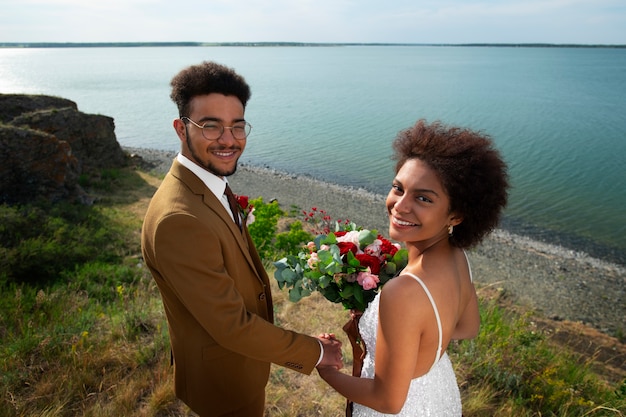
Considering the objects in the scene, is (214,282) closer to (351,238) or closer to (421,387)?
(351,238)

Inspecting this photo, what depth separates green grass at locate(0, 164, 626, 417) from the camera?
12.2 feet

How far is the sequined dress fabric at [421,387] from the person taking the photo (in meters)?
2.34

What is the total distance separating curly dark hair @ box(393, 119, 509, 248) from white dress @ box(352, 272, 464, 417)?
66cm

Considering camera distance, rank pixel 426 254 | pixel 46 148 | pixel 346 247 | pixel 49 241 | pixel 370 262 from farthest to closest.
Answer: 1. pixel 46 148
2. pixel 49 241
3. pixel 346 247
4. pixel 370 262
5. pixel 426 254

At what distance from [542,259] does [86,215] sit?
1367 centimetres

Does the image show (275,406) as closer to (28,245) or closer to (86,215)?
(28,245)

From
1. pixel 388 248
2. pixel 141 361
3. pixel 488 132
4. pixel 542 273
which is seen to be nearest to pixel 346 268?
pixel 388 248

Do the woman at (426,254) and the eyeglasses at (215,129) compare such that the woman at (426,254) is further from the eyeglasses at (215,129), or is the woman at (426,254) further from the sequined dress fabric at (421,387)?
the eyeglasses at (215,129)

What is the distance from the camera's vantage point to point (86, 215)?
10.5 metres

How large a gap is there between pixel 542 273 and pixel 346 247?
39.7 ft

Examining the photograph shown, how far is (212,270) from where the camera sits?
2139 mm

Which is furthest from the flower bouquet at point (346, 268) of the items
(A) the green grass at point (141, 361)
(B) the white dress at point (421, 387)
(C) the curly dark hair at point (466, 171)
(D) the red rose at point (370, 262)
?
(A) the green grass at point (141, 361)

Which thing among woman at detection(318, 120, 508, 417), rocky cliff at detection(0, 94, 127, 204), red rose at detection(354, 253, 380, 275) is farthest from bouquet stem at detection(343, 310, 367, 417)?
rocky cliff at detection(0, 94, 127, 204)

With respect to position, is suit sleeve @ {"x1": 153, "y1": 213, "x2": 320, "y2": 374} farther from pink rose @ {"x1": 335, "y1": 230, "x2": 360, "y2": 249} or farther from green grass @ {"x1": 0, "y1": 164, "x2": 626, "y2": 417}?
green grass @ {"x1": 0, "y1": 164, "x2": 626, "y2": 417}
